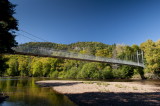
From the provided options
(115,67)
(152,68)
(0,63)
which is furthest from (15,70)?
(0,63)

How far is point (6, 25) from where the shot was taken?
333 inches

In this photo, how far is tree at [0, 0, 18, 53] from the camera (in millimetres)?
8501

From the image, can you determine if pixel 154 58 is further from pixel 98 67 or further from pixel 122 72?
pixel 98 67

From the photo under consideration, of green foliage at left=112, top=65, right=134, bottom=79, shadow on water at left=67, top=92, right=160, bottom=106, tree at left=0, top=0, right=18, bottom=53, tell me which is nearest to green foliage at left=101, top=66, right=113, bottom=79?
green foliage at left=112, top=65, right=134, bottom=79

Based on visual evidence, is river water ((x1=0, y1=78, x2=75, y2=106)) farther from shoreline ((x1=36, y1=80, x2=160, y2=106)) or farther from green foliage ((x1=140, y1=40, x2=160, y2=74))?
green foliage ((x1=140, y1=40, x2=160, y2=74))

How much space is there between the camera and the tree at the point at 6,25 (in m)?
8.50

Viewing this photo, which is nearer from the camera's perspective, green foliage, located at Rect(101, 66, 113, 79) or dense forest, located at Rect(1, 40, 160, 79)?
dense forest, located at Rect(1, 40, 160, 79)

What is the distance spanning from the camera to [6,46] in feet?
28.9

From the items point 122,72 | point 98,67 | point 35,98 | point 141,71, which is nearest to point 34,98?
point 35,98

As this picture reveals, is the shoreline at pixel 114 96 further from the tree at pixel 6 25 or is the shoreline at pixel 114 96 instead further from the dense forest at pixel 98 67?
the dense forest at pixel 98 67

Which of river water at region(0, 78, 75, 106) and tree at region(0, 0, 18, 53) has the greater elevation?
tree at region(0, 0, 18, 53)

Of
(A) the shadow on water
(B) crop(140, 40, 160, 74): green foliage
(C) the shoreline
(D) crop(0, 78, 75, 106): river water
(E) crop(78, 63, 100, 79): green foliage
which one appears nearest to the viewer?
(A) the shadow on water

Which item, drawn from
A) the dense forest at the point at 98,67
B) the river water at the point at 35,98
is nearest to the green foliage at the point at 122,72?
the dense forest at the point at 98,67

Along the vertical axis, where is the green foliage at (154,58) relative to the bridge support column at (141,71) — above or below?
above
